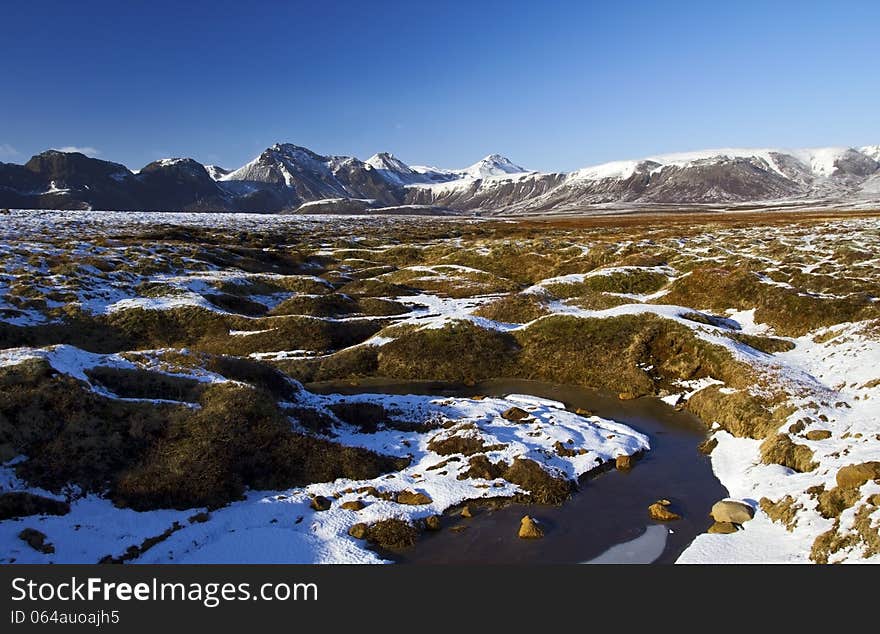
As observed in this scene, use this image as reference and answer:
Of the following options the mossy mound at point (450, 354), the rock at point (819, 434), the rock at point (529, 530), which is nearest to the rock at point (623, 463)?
the rock at point (529, 530)

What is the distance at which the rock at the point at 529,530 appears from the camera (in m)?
18.4

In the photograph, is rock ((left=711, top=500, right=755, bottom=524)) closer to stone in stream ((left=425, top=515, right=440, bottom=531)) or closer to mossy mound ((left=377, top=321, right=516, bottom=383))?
stone in stream ((left=425, top=515, right=440, bottom=531))

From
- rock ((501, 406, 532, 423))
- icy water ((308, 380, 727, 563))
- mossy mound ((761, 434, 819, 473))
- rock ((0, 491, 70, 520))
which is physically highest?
rock ((0, 491, 70, 520))

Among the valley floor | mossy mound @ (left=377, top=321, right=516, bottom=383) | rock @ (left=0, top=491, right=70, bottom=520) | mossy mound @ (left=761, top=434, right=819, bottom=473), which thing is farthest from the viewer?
mossy mound @ (left=377, top=321, right=516, bottom=383)

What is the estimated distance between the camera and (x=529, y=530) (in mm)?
18578

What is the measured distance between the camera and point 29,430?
19.5 meters

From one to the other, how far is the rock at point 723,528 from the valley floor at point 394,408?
117 millimetres

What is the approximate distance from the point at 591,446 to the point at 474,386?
1266cm

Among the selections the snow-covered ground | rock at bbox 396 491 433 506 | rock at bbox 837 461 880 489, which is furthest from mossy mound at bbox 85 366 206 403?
rock at bbox 837 461 880 489

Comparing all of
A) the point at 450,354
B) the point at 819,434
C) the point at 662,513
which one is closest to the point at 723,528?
the point at 662,513

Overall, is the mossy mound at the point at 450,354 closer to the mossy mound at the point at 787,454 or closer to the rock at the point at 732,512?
the mossy mound at the point at 787,454

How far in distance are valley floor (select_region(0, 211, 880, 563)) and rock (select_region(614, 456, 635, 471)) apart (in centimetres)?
41

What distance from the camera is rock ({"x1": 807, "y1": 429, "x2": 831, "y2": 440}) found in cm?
2236

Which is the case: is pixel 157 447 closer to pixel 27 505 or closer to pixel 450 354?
pixel 27 505
